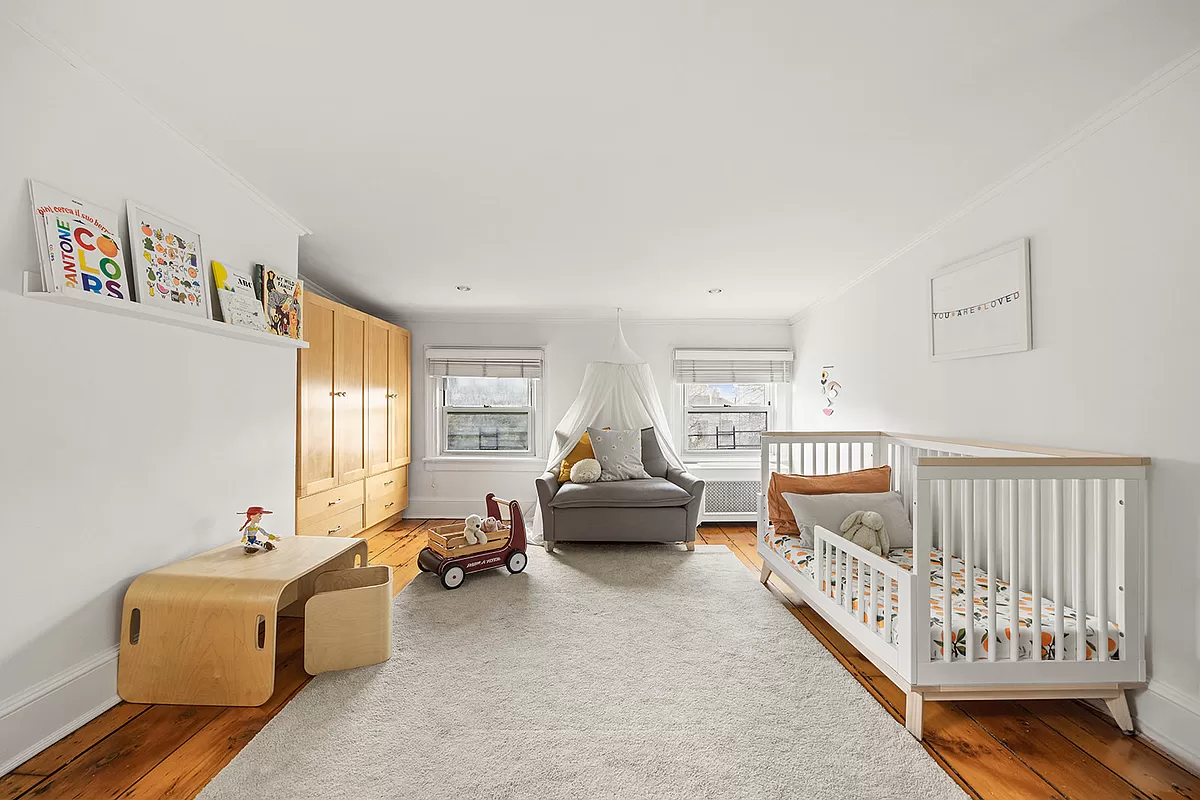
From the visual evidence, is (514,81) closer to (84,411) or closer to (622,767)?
(84,411)

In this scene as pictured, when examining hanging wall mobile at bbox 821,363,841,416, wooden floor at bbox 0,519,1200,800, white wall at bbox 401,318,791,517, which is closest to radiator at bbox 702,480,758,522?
white wall at bbox 401,318,791,517

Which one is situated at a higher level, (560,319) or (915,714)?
(560,319)

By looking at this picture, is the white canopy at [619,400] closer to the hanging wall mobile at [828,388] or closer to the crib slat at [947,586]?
the hanging wall mobile at [828,388]

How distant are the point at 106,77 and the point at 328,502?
281cm

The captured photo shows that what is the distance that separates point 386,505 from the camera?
530 centimetres

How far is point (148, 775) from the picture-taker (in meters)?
1.73

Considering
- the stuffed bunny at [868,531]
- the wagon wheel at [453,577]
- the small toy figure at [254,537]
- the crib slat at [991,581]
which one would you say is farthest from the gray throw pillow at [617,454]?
the crib slat at [991,581]

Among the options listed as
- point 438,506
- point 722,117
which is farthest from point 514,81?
point 438,506

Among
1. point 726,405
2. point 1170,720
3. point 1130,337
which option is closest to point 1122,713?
point 1170,720

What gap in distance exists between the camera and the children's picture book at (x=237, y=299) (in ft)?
8.60

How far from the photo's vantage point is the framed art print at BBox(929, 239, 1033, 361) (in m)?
2.53

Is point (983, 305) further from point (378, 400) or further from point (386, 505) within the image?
point (386, 505)

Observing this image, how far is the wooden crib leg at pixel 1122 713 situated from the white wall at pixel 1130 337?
1.8 inches

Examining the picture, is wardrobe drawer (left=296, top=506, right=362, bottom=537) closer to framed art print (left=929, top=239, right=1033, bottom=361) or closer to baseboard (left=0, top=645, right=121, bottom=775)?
baseboard (left=0, top=645, right=121, bottom=775)
